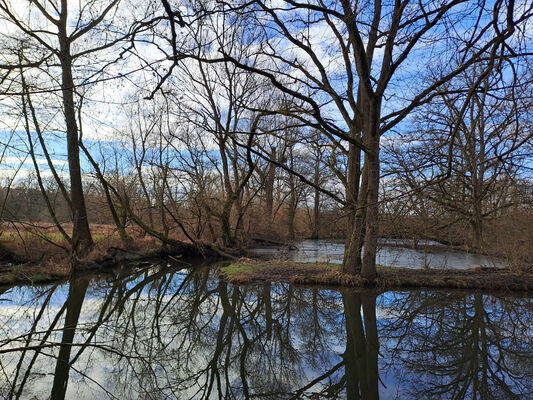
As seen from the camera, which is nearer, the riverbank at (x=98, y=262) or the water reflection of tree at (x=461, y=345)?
the water reflection of tree at (x=461, y=345)

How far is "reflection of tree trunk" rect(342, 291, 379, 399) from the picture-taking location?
4.81 meters

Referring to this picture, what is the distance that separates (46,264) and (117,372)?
371 inches

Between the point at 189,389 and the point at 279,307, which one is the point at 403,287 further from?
the point at 189,389

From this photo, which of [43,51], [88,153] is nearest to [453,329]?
[43,51]

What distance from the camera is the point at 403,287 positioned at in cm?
1105

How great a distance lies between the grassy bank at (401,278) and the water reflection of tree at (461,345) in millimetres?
964

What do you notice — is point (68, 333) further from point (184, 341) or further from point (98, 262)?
point (98, 262)

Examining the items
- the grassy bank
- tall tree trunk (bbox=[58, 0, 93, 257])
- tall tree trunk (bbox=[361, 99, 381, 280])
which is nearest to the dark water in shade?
the grassy bank

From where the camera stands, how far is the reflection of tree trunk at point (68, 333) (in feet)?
15.4

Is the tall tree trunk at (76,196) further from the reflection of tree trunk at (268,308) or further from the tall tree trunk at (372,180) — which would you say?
the tall tree trunk at (372,180)

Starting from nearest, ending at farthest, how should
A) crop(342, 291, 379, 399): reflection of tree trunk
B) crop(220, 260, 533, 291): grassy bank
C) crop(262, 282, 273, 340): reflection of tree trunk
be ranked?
crop(342, 291, 379, 399): reflection of tree trunk < crop(262, 282, 273, 340): reflection of tree trunk < crop(220, 260, 533, 291): grassy bank

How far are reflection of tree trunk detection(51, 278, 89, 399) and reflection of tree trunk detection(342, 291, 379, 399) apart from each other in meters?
3.40

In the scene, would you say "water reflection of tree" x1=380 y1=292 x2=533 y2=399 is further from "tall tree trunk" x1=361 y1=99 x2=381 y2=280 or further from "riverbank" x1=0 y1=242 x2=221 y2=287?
"riverbank" x1=0 y1=242 x2=221 y2=287

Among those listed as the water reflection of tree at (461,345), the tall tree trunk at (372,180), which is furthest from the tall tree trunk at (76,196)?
the water reflection of tree at (461,345)
